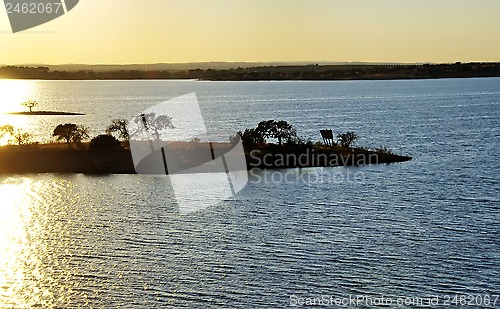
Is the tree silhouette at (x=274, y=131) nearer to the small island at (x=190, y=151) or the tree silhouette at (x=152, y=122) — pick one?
the small island at (x=190, y=151)

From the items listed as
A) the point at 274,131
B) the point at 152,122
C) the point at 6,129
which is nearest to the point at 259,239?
the point at 274,131

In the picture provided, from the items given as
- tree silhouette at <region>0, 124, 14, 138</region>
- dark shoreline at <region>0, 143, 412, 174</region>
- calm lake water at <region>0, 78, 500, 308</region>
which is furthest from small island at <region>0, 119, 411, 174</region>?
tree silhouette at <region>0, 124, 14, 138</region>

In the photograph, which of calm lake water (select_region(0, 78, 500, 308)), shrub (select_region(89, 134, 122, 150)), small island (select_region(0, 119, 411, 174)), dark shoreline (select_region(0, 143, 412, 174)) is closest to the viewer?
calm lake water (select_region(0, 78, 500, 308))

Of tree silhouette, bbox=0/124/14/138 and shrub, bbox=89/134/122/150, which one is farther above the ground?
tree silhouette, bbox=0/124/14/138

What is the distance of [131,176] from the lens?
9531 centimetres

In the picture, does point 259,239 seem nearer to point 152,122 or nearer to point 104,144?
point 104,144

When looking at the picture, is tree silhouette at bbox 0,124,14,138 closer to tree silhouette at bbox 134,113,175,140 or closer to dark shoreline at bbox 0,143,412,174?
dark shoreline at bbox 0,143,412,174

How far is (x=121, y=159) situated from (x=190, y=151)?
9919 millimetres

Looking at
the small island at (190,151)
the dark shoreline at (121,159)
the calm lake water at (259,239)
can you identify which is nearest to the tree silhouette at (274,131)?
the small island at (190,151)

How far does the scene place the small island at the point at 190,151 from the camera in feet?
327

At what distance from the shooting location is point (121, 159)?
101938 mm

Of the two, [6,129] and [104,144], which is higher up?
[6,129]

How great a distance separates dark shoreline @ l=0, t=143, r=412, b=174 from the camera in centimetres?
9931

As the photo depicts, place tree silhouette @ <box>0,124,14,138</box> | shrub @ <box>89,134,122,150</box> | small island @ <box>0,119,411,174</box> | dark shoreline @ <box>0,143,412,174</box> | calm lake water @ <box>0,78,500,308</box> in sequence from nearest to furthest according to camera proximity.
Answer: calm lake water @ <box>0,78,500,308</box>
dark shoreline @ <box>0,143,412,174</box>
small island @ <box>0,119,411,174</box>
shrub @ <box>89,134,122,150</box>
tree silhouette @ <box>0,124,14,138</box>
